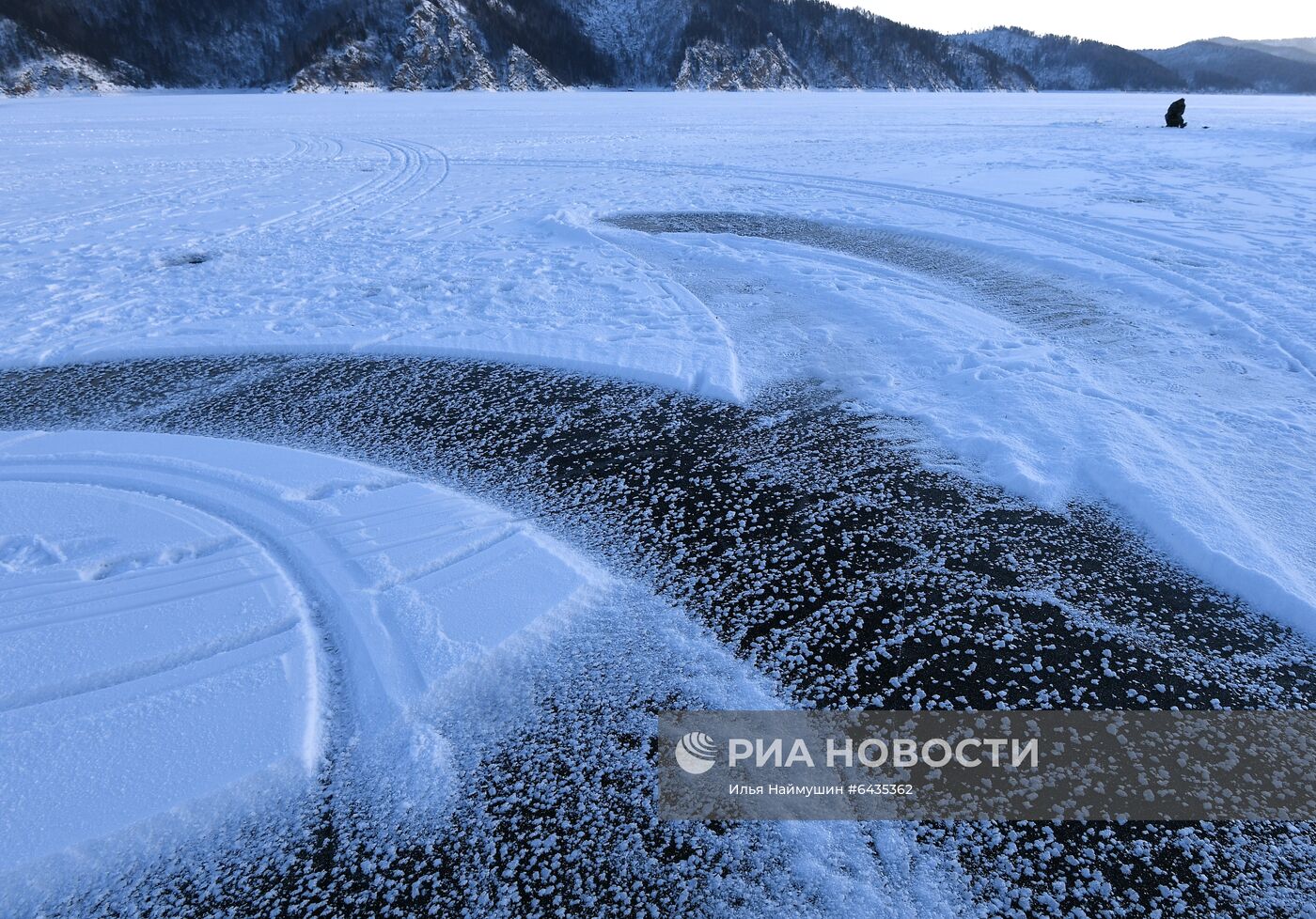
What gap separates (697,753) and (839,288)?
5513 millimetres

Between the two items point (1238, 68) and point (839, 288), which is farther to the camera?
point (1238, 68)

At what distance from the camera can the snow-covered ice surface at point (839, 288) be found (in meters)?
4.07

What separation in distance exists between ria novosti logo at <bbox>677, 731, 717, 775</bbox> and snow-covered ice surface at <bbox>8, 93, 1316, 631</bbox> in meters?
2.31

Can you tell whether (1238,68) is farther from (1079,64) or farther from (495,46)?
(495,46)

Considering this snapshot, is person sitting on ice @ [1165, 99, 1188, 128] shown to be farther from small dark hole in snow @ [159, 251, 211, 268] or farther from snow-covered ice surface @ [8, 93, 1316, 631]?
small dark hole in snow @ [159, 251, 211, 268]

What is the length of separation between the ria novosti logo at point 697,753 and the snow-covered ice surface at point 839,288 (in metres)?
2.31

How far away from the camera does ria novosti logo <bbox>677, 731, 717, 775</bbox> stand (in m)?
2.31

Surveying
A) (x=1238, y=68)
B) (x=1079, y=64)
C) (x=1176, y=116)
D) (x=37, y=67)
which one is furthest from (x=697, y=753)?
→ (x=1238, y=68)

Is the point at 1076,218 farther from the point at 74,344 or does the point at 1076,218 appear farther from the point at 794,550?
the point at 74,344

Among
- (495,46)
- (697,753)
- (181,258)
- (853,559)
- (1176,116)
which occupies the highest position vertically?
(495,46)

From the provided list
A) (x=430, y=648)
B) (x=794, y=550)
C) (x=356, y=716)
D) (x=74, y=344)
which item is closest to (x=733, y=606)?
(x=794, y=550)

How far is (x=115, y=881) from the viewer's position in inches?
78.5

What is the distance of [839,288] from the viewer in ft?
22.8

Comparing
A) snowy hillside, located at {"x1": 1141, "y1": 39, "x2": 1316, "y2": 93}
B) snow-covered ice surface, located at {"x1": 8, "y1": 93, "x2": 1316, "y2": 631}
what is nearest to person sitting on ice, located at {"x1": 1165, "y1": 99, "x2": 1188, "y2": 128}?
snow-covered ice surface, located at {"x1": 8, "y1": 93, "x2": 1316, "y2": 631}
